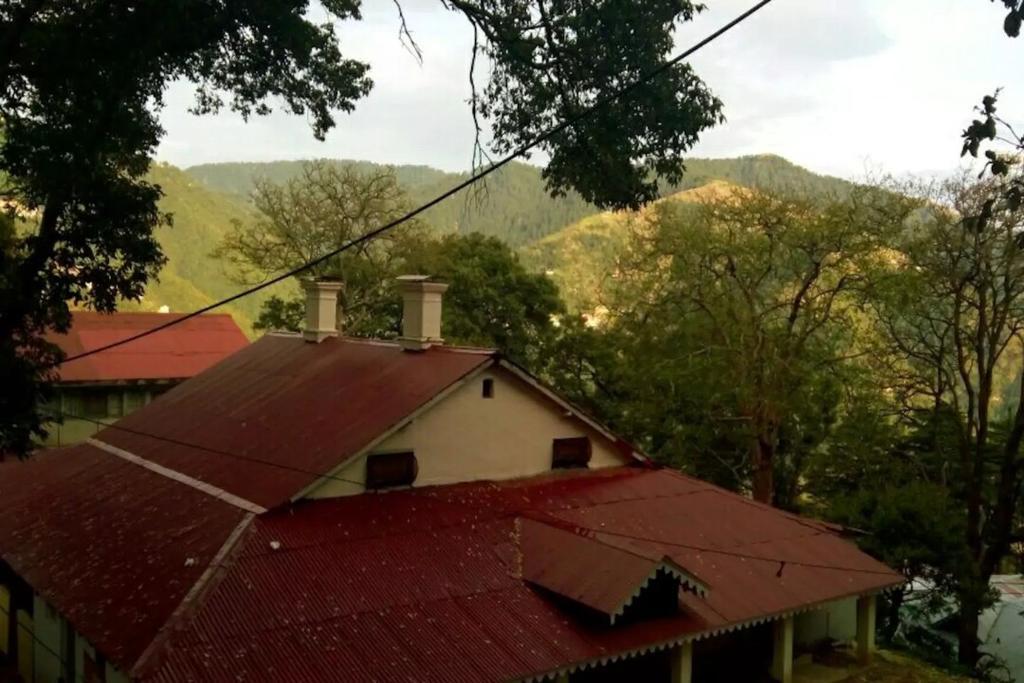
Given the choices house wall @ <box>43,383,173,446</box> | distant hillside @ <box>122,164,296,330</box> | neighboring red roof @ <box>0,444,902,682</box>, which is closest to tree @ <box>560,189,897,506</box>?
neighboring red roof @ <box>0,444,902,682</box>

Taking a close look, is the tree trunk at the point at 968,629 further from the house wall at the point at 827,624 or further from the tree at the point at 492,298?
the tree at the point at 492,298

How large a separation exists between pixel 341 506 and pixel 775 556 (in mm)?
7220

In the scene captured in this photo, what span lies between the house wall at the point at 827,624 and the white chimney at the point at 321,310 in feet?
35.5

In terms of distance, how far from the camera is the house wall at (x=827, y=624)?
16266 mm

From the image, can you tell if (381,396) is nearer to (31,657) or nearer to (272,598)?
(272,598)

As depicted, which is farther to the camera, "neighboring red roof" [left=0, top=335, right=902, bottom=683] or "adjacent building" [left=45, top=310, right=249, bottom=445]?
"adjacent building" [left=45, top=310, right=249, bottom=445]

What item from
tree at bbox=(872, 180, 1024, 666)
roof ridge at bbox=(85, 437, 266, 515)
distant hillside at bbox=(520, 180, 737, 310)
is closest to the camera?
roof ridge at bbox=(85, 437, 266, 515)

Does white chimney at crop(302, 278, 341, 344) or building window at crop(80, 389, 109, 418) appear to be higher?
white chimney at crop(302, 278, 341, 344)

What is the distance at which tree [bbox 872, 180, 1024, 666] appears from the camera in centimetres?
2167

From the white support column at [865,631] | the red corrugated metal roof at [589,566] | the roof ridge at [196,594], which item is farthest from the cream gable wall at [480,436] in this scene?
the white support column at [865,631]

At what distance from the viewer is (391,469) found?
13.4 meters

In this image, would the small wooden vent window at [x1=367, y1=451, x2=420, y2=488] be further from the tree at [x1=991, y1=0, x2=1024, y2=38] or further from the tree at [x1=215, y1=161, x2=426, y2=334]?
the tree at [x1=215, y1=161, x2=426, y2=334]

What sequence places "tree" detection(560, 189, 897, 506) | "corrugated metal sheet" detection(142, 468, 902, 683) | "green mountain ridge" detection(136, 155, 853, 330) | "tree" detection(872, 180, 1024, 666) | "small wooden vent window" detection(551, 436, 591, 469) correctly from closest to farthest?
"corrugated metal sheet" detection(142, 468, 902, 683) < "small wooden vent window" detection(551, 436, 591, 469) < "tree" detection(872, 180, 1024, 666) < "tree" detection(560, 189, 897, 506) < "green mountain ridge" detection(136, 155, 853, 330)

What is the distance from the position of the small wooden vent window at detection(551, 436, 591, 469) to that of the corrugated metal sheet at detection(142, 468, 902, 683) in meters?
0.40
